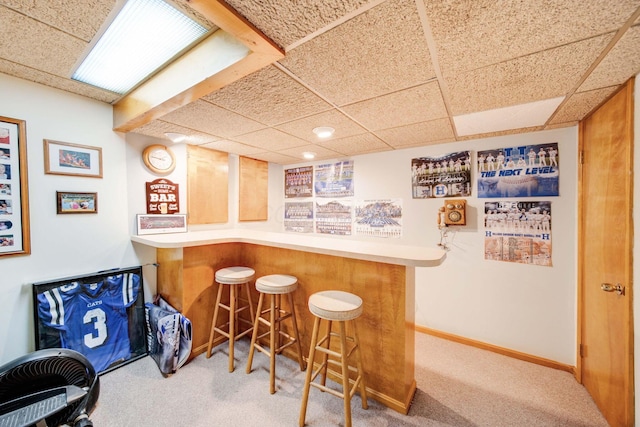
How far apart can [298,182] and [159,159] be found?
6.00 ft

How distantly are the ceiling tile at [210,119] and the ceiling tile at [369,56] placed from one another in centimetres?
81

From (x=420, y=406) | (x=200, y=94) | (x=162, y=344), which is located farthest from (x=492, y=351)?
(x=200, y=94)

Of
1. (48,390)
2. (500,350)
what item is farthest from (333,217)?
(48,390)

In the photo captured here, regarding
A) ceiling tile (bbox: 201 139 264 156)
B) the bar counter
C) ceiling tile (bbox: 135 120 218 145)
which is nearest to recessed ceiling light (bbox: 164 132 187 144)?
ceiling tile (bbox: 135 120 218 145)

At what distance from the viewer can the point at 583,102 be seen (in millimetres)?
1609

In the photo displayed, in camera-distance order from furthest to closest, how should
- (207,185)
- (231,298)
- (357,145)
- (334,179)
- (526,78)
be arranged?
(334,179), (207,185), (357,145), (231,298), (526,78)

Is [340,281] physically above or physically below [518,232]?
below

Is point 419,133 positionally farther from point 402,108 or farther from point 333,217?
point 333,217

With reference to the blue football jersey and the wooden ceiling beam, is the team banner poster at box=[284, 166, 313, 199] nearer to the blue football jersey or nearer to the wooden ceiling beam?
the wooden ceiling beam

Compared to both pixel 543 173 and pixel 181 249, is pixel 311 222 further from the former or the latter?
pixel 543 173

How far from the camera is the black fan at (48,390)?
3.18 ft

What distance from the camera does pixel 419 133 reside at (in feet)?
7.57

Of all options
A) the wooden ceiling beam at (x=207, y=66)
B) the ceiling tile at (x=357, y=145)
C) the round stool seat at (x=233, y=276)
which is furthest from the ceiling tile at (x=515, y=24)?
the round stool seat at (x=233, y=276)

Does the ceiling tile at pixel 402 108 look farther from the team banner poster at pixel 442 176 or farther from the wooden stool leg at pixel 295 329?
the wooden stool leg at pixel 295 329
